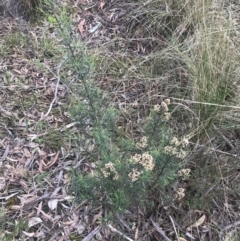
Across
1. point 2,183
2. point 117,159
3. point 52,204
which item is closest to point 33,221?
point 52,204

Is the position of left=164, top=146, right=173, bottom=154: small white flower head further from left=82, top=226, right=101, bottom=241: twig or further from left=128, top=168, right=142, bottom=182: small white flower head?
left=82, top=226, right=101, bottom=241: twig

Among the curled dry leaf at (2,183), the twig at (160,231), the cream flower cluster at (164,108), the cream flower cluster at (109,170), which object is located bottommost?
the twig at (160,231)

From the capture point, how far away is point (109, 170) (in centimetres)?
174

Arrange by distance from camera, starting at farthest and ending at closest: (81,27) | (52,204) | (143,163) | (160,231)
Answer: (81,27) < (52,204) < (160,231) < (143,163)

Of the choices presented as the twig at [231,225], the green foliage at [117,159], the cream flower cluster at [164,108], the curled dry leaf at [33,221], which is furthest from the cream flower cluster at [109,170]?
the twig at [231,225]

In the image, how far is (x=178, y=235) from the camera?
6.59ft

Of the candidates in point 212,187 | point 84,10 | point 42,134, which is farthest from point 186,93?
point 84,10

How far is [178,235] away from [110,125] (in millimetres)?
568

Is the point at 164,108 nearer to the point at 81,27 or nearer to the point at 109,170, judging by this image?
the point at 109,170

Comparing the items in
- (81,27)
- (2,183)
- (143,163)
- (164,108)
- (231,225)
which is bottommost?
→ (231,225)

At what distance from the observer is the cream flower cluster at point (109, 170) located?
1.70 m

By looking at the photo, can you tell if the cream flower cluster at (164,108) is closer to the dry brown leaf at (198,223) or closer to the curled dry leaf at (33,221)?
the dry brown leaf at (198,223)

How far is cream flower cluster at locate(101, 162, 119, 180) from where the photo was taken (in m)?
1.70

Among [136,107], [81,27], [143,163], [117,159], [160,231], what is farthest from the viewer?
[81,27]
